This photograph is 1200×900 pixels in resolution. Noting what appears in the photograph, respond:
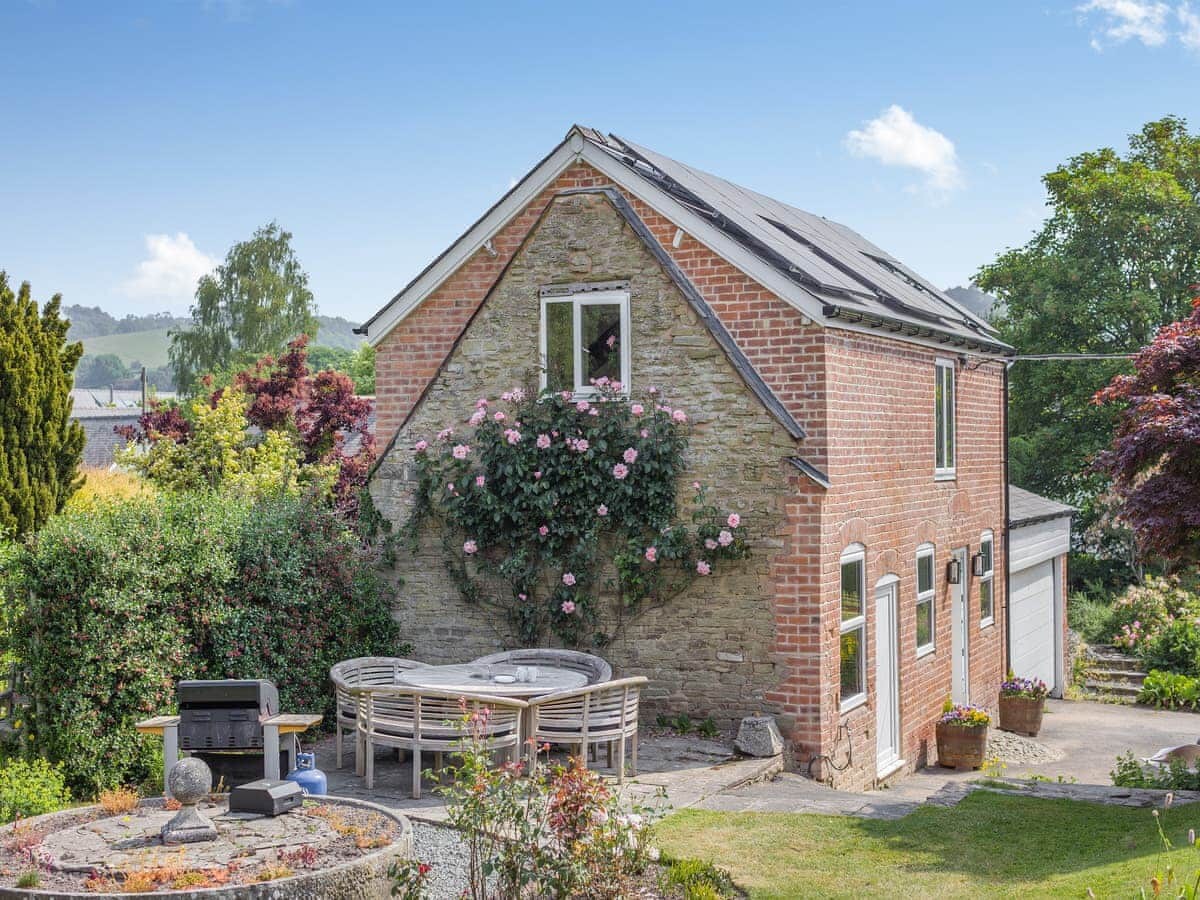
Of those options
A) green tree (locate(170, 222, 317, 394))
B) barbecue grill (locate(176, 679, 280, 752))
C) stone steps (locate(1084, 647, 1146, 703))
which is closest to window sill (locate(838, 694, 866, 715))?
barbecue grill (locate(176, 679, 280, 752))

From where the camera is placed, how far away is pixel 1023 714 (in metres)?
17.9

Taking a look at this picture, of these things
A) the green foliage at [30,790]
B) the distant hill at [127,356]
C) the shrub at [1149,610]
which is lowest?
the shrub at [1149,610]


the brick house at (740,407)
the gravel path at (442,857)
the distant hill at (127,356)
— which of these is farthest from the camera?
the distant hill at (127,356)

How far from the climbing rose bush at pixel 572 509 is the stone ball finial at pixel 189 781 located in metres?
5.55

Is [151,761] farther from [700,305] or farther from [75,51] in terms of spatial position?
[75,51]

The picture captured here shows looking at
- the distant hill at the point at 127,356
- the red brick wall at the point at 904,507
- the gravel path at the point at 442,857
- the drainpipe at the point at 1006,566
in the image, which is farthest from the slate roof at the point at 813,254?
the distant hill at the point at 127,356

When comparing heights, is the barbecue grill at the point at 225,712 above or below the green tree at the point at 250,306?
below

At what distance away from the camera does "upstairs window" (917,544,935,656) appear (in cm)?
1509

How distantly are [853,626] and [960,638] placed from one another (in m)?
4.76

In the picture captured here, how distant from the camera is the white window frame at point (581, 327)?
12.7 metres

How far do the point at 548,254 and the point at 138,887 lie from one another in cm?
834

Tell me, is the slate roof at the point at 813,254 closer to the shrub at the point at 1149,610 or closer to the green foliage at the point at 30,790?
the green foliage at the point at 30,790

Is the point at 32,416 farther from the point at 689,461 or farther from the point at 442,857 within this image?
the point at 442,857

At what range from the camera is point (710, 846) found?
852 centimetres
